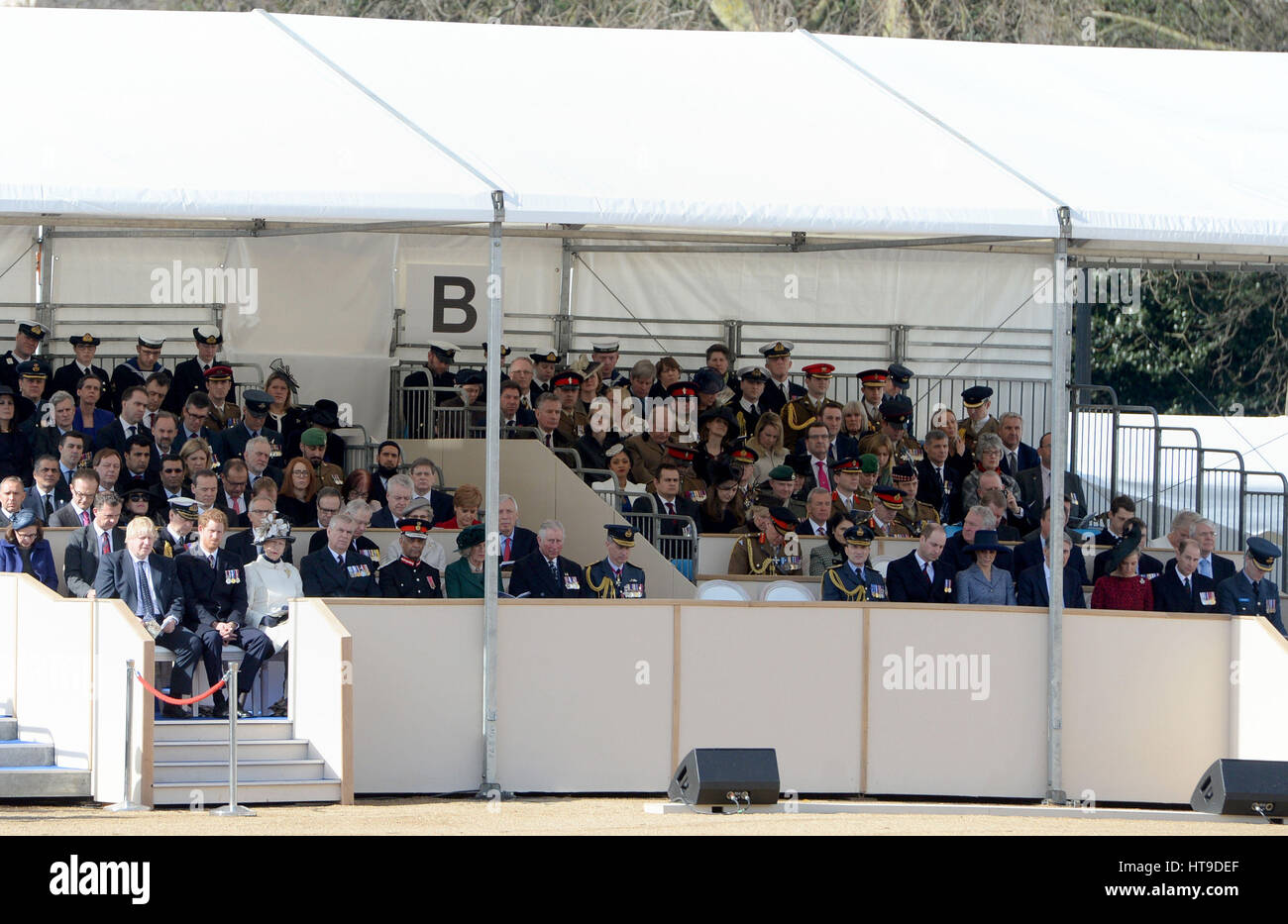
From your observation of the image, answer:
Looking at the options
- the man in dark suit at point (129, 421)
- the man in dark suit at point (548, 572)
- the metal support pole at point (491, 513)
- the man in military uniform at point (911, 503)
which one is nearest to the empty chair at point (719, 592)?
the man in dark suit at point (548, 572)

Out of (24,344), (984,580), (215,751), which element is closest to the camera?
(215,751)

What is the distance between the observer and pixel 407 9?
2695 cm

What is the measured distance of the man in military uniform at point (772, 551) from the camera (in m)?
13.7

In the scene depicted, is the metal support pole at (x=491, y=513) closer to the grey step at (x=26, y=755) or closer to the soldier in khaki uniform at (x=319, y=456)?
the grey step at (x=26, y=755)

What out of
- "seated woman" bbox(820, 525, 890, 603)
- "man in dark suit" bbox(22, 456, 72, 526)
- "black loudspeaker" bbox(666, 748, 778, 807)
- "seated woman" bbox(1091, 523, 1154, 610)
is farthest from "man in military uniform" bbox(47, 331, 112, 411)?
"seated woman" bbox(1091, 523, 1154, 610)

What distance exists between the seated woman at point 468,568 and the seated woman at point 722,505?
98.7 inches

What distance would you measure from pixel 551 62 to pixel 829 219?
3.20 meters

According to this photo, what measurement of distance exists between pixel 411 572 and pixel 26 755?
2727 millimetres

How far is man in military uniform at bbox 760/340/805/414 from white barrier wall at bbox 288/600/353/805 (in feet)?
Result: 21.1

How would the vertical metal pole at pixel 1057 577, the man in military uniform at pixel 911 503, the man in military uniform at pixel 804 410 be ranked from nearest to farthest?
1. the vertical metal pole at pixel 1057 577
2. the man in military uniform at pixel 911 503
3. the man in military uniform at pixel 804 410

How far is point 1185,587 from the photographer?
13297 mm

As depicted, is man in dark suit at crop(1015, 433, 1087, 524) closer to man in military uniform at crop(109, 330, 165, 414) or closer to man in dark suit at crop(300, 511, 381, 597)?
man in dark suit at crop(300, 511, 381, 597)

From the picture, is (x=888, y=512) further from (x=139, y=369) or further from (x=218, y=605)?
(x=139, y=369)

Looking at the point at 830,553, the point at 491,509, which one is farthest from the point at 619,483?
the point at 491,509
